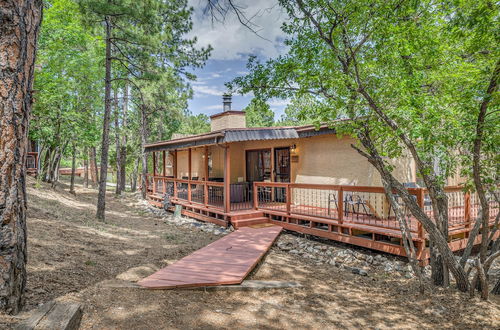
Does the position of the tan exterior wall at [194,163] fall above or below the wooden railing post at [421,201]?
above

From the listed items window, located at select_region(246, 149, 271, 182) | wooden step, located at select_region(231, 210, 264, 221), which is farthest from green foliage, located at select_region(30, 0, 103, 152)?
wooden step, located at select_region(231, 210, 264, 221)

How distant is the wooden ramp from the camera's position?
407 centimetres

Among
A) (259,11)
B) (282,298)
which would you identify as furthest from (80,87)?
(282,298)

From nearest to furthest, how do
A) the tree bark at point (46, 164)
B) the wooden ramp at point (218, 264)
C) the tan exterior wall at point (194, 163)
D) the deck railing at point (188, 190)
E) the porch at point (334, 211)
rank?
the wooden ramp at point (218, 264) < the porch at point (334, 211) < the deck railing at point (188, 190) < the tree bark at point (46, 164) < the tan exterior wall at point (194, 163)

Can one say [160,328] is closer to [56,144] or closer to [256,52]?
[256,52]

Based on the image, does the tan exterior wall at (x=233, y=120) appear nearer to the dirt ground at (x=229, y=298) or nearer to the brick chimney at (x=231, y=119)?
the brick chimney at (x=231, y=119)

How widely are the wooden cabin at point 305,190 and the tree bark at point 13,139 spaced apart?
479 cm

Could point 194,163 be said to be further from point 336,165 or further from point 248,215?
point 336,165

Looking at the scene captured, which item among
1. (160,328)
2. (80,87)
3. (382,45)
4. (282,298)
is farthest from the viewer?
(80,87)

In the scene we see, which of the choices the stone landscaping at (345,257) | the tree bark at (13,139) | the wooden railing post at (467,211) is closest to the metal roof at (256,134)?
the stone landscaping at (345,257)

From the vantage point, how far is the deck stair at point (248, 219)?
8.37 metres

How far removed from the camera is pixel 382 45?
4414 millimetres

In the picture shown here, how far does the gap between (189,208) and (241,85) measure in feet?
23.0

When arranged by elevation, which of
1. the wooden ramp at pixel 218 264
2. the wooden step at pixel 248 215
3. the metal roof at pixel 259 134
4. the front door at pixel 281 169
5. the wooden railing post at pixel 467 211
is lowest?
the wooden ramp at pixel 218 264
